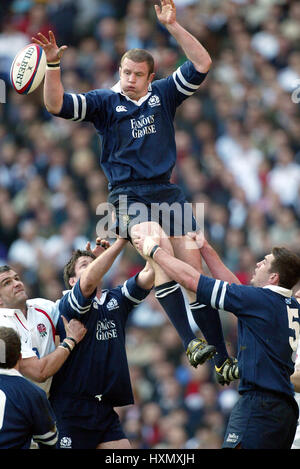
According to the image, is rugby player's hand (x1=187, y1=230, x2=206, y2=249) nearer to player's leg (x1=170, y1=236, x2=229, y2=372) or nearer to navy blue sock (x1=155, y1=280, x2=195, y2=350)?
player's leg (x1=170, y1=236, x2=229, y2=372)

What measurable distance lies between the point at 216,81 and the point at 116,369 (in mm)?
7291

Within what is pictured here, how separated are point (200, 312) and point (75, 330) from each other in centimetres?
100

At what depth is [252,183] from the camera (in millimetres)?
12719

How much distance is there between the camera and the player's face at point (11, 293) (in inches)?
287

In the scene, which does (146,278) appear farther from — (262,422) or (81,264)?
(262,422)

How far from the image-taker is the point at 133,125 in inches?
278

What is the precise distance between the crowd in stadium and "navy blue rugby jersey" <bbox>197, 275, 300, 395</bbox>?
14.5ft

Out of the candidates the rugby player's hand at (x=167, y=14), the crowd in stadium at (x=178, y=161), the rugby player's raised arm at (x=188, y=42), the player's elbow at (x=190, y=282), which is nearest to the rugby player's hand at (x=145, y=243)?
the player's elbow at (x=190, y=282)

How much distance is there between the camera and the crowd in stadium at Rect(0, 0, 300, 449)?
38.0 feet

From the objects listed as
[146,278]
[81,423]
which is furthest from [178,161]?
[81,423]

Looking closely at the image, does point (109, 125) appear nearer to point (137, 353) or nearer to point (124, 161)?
point (124, 161)

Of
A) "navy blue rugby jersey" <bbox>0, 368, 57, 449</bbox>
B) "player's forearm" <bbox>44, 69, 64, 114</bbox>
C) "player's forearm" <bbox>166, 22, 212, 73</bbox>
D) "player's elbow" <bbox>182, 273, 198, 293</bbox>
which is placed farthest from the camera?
"player's forearm" <bbox>166, 22, 212, 73</bbox>

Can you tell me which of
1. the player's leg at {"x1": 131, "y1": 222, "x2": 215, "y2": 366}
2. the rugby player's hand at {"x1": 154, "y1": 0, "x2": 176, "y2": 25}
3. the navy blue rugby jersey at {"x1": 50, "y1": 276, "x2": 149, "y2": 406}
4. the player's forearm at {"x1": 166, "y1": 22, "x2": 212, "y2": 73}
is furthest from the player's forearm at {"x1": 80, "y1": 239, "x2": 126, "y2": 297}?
the rugby player's hand at {"x1": 154, "y1": 0, "x2": 176, "y2": 25}
